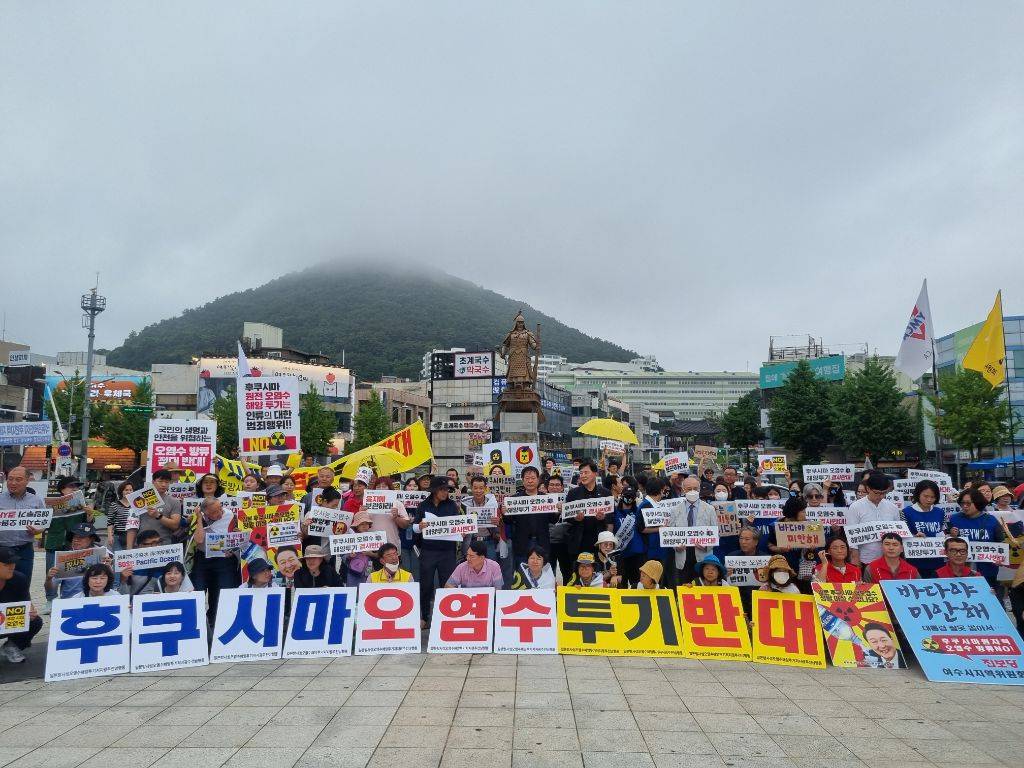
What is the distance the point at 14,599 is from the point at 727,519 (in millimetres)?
8125

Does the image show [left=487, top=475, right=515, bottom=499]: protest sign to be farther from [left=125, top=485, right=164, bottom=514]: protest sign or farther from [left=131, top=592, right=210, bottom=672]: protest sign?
[left=131, top=592, right=210, bottom=672]: protest sign

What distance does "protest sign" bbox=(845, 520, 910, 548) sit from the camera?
7840 mm

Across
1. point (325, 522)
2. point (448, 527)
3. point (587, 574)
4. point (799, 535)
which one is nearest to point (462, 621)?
point (448, 527)

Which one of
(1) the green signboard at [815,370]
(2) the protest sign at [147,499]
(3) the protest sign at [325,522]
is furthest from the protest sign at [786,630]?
(1) the green signboard at [815,370]

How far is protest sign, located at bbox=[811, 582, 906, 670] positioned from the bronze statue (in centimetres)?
1697

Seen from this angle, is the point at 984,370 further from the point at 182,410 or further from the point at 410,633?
the point at 182,410

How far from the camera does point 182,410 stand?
7069cm

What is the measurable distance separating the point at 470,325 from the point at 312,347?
1744 inches

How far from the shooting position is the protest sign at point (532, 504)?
9.07m

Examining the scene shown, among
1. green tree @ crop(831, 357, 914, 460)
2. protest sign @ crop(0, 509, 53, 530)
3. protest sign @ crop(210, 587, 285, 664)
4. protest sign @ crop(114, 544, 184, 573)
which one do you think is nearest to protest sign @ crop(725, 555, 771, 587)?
protest sign @ crop(210, 587, 285, 664)

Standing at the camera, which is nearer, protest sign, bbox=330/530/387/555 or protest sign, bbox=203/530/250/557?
protest sign, bbox=330/530/387/555

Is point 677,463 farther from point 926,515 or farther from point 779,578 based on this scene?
point 779,578

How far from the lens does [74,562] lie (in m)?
7.69

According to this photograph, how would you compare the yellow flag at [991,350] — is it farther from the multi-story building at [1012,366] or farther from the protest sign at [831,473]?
the multi-story building at [1012,366]
